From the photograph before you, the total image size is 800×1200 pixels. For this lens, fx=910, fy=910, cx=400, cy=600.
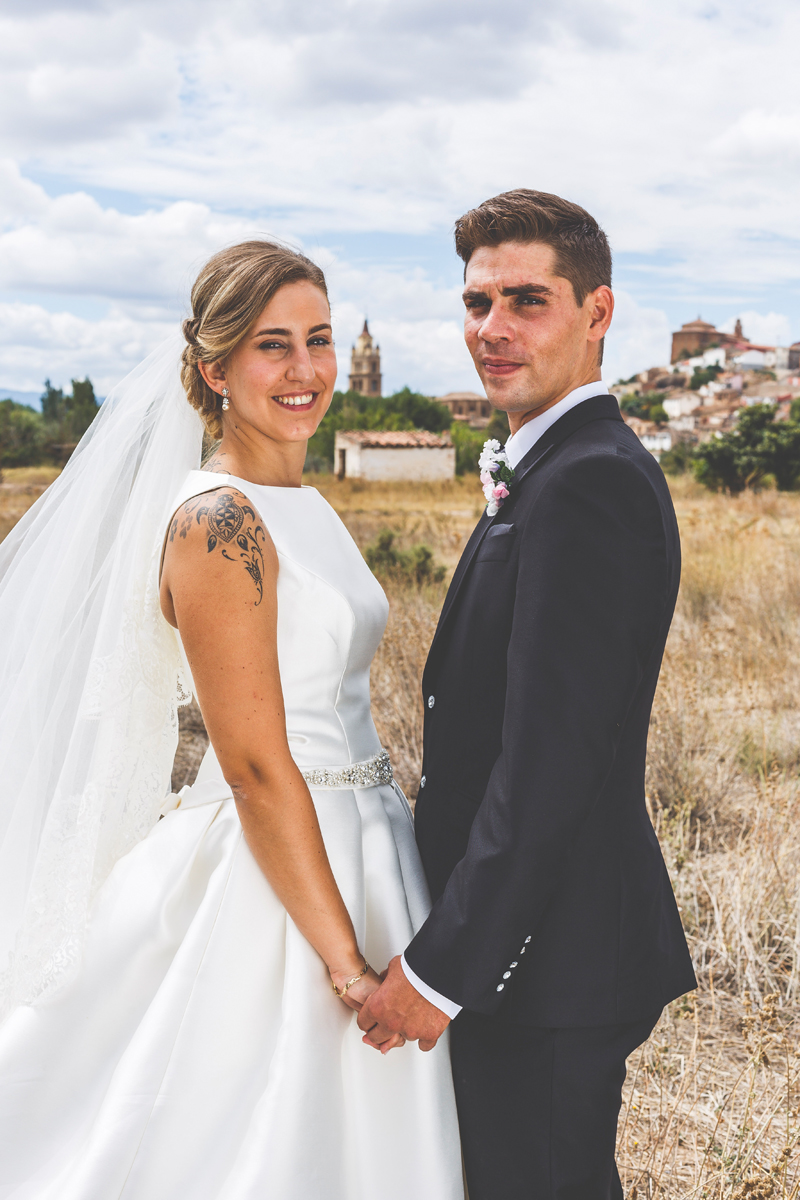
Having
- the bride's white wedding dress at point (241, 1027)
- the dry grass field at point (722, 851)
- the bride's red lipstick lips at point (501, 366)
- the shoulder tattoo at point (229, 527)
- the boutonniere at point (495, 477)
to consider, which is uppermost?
the bride's red lipstick lips at point (501, 366)

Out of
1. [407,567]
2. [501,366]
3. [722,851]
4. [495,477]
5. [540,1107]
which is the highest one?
[501,366]

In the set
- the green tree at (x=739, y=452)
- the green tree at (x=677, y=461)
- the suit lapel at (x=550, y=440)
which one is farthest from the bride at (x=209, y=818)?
the green tree at (x=677, y=461)

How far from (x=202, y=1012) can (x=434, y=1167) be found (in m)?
0.54

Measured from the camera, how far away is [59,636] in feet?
7.14

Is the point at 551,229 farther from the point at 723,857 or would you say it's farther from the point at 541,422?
the point at 723,857

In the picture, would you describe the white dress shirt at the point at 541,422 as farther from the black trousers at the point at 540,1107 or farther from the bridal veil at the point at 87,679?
the black trousers at the point at 540,1107

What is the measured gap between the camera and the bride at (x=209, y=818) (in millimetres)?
1719

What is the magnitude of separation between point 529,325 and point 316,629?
30.9 inches

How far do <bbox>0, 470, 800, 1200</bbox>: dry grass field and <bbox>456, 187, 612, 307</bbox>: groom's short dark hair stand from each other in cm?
177

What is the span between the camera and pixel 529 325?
1.91 m

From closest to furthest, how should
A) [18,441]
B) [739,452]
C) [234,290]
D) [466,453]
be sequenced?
[234,290] < [18,441] < [739,452] < [466,453]

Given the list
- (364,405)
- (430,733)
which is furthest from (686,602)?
(364,405)

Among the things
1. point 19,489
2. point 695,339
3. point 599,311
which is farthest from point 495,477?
point 695,339

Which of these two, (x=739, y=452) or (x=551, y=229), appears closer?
(x=551, y=229)
